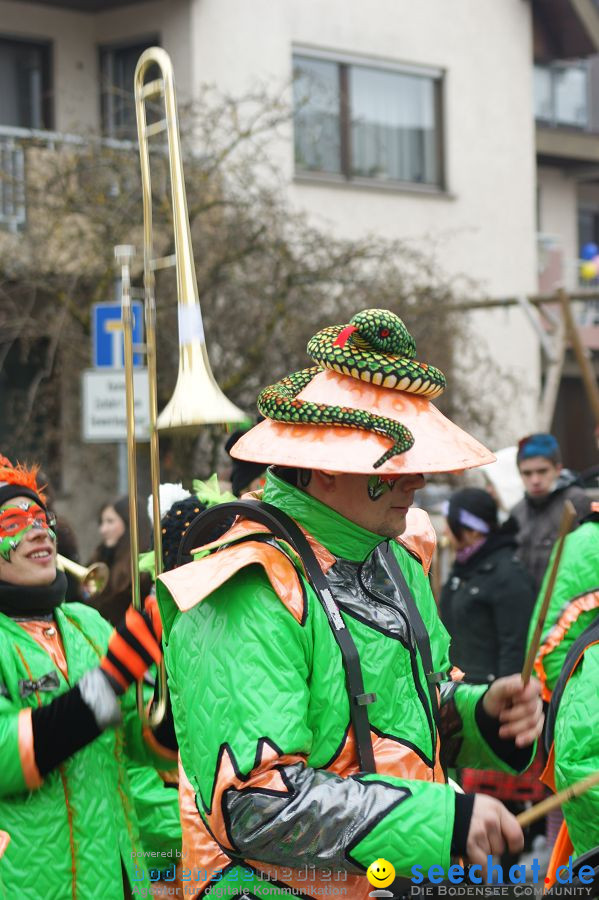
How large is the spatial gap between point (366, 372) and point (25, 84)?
14566 millimetres

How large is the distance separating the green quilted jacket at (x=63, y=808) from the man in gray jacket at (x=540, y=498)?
4198mm

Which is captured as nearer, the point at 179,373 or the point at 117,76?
the point at 179,373

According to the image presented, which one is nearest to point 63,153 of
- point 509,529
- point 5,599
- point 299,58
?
point 299,58

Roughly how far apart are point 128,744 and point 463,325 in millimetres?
11862

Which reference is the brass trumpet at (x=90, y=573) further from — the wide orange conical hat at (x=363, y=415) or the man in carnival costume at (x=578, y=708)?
the wide orange conical hat at (x=363, y=415)

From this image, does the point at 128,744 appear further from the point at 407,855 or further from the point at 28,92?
the point at 28,92

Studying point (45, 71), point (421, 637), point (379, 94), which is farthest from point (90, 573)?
point (379, 94)

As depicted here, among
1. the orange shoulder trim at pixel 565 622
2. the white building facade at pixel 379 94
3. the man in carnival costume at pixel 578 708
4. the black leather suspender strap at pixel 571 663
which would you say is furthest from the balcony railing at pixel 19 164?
the black leather suspender strap at pixel 571 663

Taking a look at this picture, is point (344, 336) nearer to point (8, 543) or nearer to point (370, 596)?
point (370, 596)

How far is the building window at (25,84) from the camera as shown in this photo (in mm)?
16141

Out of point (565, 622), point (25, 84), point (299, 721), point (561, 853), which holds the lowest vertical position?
point (561, 853)

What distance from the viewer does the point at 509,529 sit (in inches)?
278

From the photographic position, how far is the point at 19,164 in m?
13.2

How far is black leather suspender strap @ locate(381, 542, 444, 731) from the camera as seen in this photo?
9.37ft
